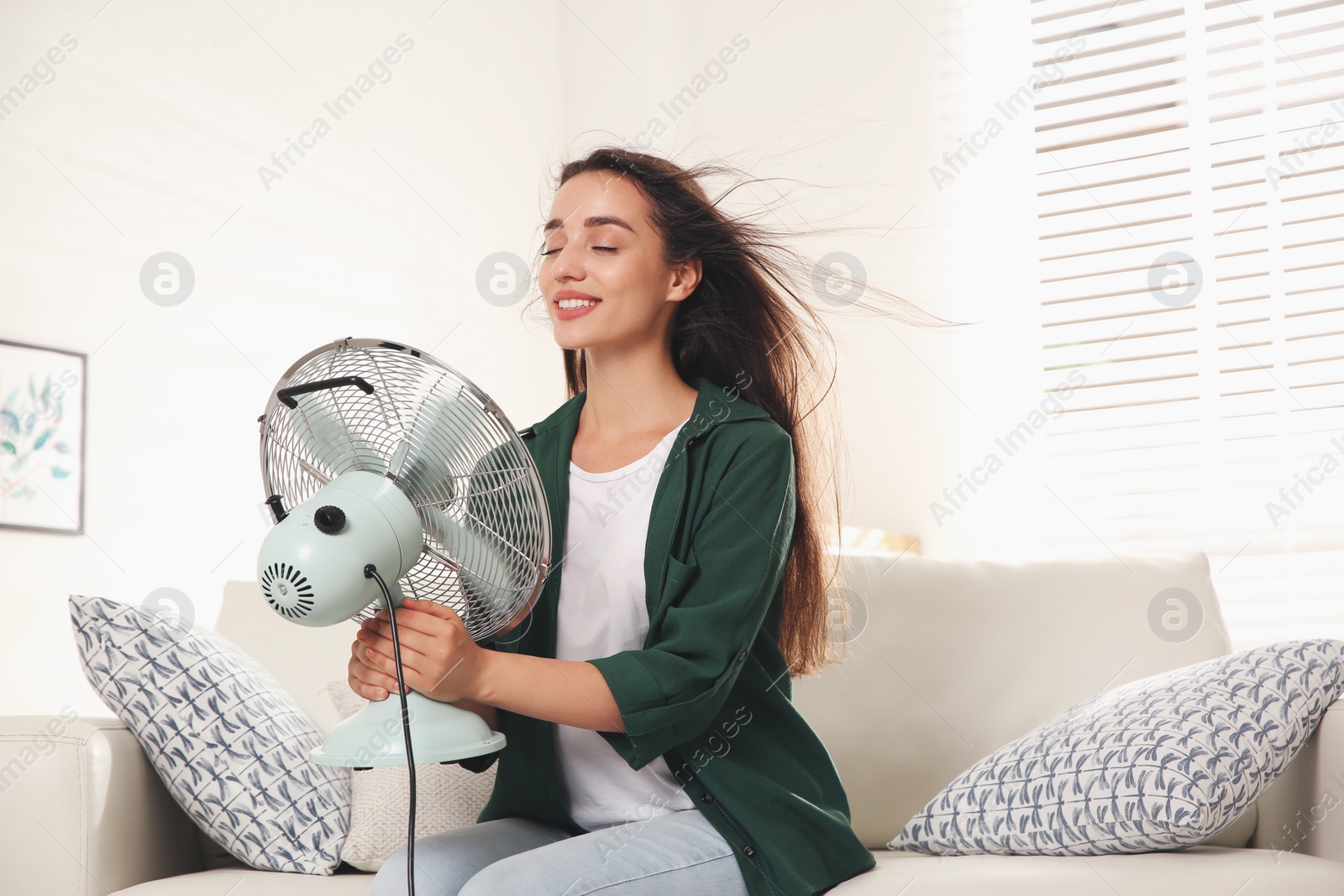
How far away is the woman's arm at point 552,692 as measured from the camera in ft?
3.78

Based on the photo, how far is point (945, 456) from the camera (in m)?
3.19

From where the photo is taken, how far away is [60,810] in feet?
4.90

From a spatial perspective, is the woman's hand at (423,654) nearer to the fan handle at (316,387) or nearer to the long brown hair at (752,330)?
the fan handle at (316,387)

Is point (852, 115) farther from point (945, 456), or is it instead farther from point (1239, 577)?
point (1239, 577)

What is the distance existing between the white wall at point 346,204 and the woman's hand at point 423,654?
5.25 ft

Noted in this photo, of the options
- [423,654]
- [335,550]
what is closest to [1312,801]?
[423,654]

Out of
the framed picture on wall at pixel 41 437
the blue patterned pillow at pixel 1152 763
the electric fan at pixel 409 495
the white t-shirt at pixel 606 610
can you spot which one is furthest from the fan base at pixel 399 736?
the framed picture on wall at pixel 41 437

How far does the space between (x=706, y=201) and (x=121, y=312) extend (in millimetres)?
1865

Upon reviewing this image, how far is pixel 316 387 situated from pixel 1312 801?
137cm

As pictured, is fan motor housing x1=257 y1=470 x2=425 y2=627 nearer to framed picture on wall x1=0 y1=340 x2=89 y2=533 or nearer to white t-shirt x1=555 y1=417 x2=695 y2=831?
white t-shirt x1=555 y1=417 x2=695 y2=831

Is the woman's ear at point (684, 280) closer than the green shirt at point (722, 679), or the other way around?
the green shirt at point (722, 679)

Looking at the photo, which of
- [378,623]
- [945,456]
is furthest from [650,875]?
[945,456]

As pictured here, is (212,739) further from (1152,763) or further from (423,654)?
(1152,763)

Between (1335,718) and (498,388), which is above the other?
(498,388)
